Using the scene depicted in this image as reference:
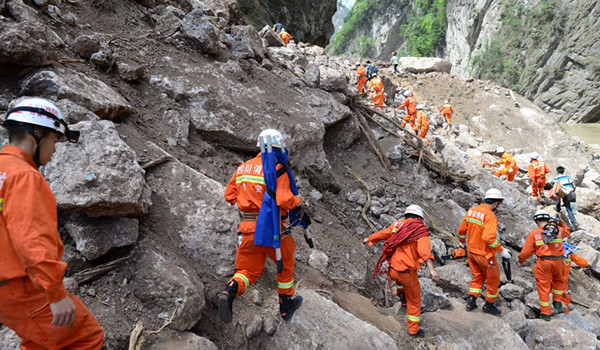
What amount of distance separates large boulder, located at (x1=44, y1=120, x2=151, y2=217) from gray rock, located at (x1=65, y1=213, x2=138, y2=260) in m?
0.09

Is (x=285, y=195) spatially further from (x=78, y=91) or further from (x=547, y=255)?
(x=547, y=255)

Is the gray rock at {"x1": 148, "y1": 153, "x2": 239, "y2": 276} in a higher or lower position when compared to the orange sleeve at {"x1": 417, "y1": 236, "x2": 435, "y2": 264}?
lower

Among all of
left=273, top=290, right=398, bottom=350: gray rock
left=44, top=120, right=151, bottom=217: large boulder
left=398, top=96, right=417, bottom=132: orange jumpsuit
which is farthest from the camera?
left=398, top=96, right=417, bottom=132: orange jumpsuit

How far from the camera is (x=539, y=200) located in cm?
1036

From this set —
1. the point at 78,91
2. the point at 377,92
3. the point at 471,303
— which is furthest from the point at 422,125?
the point at 78,91

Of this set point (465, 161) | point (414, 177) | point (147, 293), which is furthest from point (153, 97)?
point (465, 161)

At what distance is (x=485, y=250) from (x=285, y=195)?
10.5 ft

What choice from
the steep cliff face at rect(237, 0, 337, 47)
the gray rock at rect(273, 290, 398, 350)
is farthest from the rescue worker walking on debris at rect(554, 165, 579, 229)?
the steep cliff face at rect(237, 0, 337, 47)

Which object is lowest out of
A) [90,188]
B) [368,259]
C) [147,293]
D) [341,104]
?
[368,259]

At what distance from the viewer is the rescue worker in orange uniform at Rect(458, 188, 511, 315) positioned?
4.39 metres

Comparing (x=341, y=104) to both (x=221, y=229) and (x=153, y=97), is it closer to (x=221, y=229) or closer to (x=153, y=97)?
(x=153, y=97)

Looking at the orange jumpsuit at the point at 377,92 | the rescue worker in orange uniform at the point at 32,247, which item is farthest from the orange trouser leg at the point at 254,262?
the orange jumpsuit at the point at 377,92

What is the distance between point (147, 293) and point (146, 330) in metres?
0.28

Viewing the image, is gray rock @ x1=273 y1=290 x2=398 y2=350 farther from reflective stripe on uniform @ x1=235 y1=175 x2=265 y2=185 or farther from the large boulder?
the large boulder
